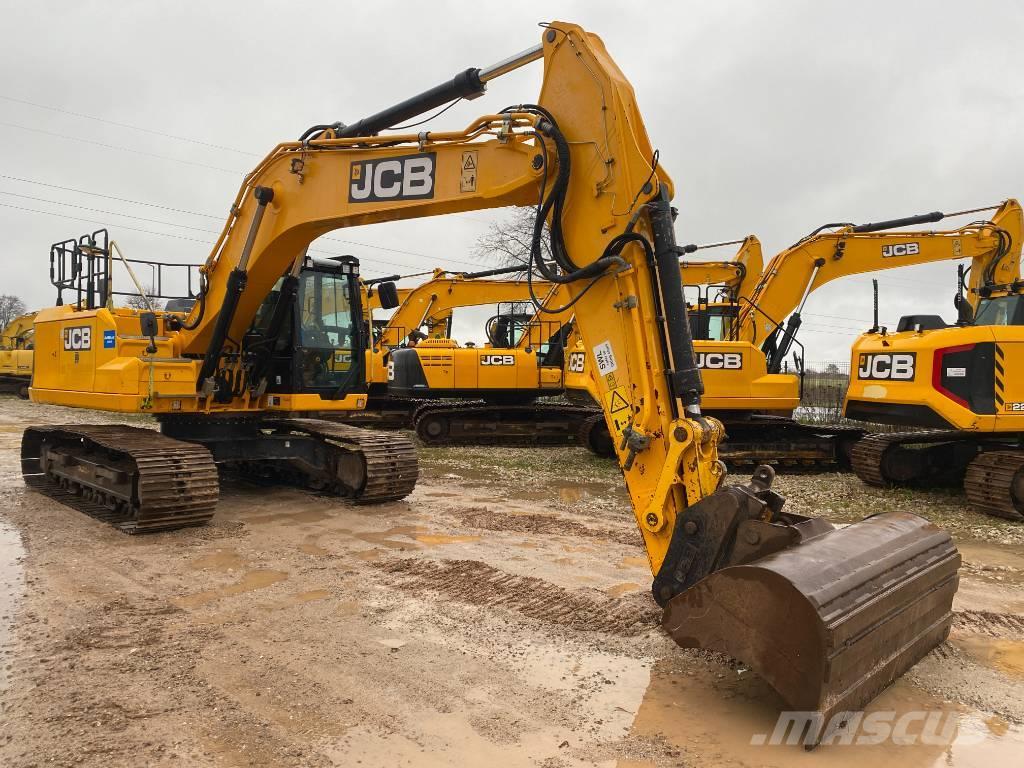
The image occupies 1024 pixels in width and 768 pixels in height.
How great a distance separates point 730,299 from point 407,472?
7.94m

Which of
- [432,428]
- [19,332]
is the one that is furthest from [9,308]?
[432,428]

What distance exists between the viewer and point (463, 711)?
350cm

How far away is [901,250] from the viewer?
1230 cm

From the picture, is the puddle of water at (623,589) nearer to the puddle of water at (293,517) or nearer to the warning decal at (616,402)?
the warning decal at (616,402)

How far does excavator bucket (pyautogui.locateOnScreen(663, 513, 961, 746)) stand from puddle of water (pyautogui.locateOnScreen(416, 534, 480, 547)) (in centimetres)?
319

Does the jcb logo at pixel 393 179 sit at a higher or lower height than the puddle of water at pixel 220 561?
higher

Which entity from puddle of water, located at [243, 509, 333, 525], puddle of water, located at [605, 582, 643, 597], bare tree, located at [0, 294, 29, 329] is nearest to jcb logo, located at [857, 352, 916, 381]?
puddle of water, located at [605, 582, 643, 597]

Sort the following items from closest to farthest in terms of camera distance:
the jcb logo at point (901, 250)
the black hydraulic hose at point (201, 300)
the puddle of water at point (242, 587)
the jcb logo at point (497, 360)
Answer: the puddle of water at point (242, 587) < the black hydraulic hose at point (201, 300) < the jcb logo at point (901, 250) < the jcb logo at point (497, 360)

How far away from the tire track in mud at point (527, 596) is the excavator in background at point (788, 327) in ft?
20.0

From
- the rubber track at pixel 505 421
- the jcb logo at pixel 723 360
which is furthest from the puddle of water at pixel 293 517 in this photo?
the rubber track at pixel 505 421

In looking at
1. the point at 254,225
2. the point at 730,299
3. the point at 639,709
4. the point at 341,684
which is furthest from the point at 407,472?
the point at 730,299

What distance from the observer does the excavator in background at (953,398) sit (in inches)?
323

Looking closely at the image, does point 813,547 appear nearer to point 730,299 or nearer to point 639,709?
point 639,709

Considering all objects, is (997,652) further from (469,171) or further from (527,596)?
(469,171)
